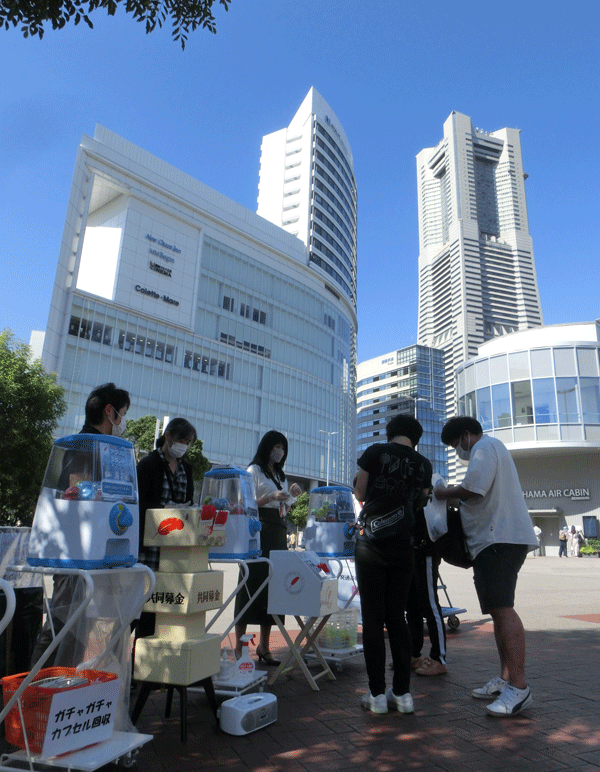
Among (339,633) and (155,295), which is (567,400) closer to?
(155,295)

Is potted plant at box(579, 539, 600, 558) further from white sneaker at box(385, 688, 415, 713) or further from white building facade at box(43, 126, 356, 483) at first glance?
white sneaker at box(385, 688, 415, 713)

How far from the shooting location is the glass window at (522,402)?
3669cm

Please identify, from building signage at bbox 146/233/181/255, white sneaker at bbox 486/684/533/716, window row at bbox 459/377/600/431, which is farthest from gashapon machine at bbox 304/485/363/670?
building signage at bbox 146/233/181/255

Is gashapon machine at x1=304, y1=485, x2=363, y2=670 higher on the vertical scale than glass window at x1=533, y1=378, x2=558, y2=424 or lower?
lower

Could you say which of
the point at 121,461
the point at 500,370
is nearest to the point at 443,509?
the point at 121,461

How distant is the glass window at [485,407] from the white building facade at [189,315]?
20.5 metres

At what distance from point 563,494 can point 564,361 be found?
9703 mm

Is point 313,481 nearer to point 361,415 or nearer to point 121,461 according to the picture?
point 121,461

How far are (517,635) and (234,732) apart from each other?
1856 millimetres

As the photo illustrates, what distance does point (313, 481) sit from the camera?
5575cm

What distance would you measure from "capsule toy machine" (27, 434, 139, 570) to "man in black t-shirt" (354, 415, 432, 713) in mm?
1571

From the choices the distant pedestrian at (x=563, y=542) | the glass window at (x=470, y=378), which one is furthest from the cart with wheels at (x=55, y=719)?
the glass window at (x=470, y=378)

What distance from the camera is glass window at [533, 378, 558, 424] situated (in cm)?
3616

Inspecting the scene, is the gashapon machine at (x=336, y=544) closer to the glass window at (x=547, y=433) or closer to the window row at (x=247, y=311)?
the glass window at (x=547, y=433)
